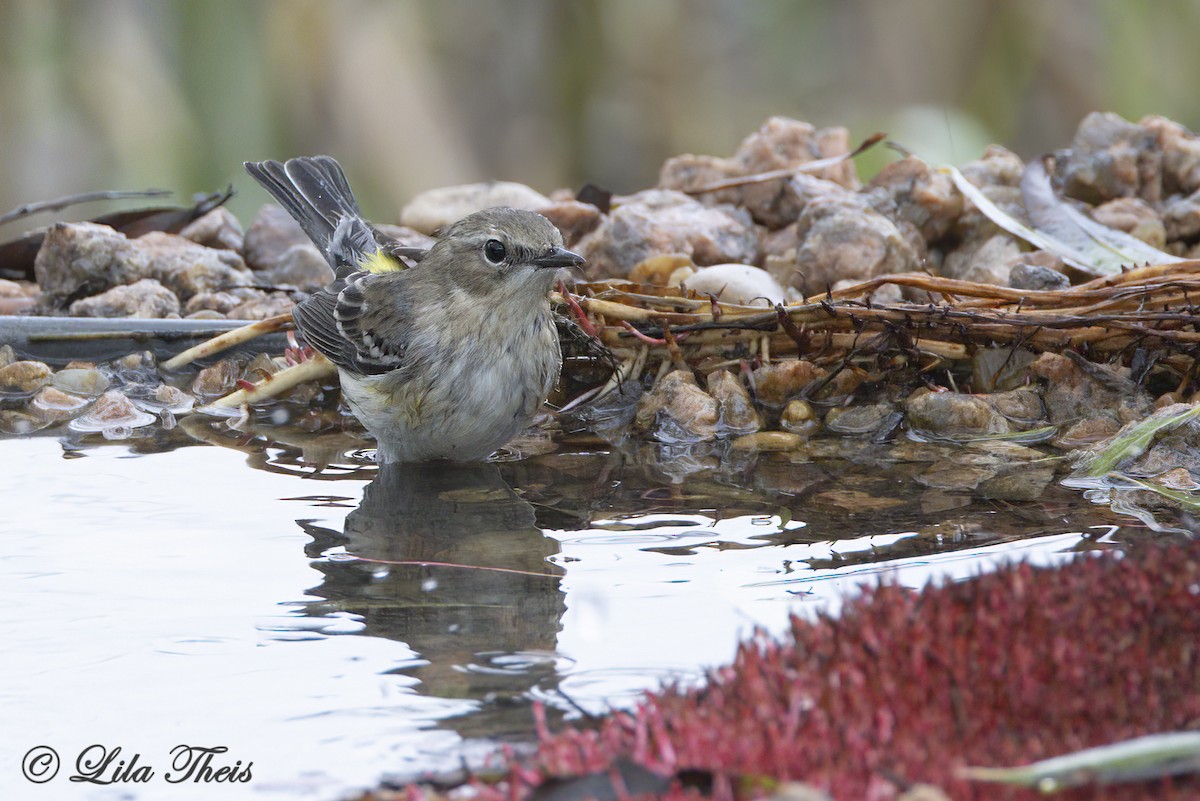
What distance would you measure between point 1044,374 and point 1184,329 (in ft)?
1.70

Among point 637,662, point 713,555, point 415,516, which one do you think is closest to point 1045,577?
point 637,662

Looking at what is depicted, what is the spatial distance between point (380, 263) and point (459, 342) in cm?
148

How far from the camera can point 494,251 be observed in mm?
4828

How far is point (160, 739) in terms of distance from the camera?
2.54 meters

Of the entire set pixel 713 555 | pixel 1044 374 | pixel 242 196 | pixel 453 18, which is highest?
pixel 453 18

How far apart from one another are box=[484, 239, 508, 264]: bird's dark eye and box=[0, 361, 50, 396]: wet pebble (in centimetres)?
232

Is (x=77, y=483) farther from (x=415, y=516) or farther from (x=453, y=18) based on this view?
(x=453, y=18)

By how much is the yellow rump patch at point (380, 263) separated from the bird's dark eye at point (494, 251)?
52.5 inches

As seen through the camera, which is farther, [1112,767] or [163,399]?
[163,399]

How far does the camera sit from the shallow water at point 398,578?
2.61 m

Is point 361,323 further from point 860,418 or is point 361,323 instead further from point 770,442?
point 860,418

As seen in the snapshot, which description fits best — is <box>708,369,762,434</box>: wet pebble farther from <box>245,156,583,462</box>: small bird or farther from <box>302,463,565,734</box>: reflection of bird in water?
<box>302,463,565,734</box>: reflection of bird in water

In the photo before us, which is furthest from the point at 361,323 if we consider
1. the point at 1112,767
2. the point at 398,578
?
the point at 1112,767

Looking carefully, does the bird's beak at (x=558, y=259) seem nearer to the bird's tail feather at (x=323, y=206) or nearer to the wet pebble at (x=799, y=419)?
the wet pebble at (x=799, y=419)
